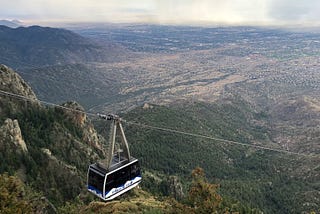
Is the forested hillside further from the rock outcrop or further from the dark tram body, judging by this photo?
the dark tram body

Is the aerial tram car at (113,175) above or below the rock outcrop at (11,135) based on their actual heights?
above

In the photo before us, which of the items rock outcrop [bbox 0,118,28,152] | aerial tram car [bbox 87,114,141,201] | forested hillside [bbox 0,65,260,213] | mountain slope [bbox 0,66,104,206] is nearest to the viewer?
aerial tram car [bbox 87,114,141,201]

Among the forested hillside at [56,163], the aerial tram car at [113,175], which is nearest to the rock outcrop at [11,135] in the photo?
the forested hillside at [56,163]

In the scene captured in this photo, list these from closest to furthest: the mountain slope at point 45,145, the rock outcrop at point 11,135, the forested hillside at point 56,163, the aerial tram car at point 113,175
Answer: the aerial tram car at point 113,175
the forested hillside at point 56,163
the mountain slope at point 45,145
the rock outcrop at point 11,135

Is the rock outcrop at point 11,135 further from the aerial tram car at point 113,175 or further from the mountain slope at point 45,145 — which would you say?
the aerial tram car at point 113,175

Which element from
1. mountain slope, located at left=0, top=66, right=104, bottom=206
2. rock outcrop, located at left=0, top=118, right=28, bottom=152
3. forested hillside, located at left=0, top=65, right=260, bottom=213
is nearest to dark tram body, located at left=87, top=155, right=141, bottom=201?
forested hillside, located at left=0, top=65, right=260, bottom=213

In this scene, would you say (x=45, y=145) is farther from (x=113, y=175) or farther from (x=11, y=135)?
(x=113, y=175)

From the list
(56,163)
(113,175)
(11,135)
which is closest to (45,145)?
(56,163)

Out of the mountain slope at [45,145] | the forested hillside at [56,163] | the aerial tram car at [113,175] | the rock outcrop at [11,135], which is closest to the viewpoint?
the aerial tram car at [113,175]

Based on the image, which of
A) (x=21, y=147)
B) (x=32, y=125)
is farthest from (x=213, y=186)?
(x=32, y=125)

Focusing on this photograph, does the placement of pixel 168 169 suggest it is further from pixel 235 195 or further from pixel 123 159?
pixel 123 159

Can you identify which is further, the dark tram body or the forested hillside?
the forested hillside
